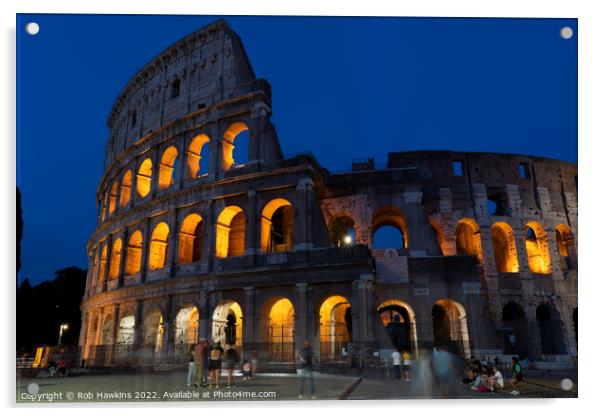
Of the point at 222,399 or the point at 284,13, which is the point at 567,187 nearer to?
the point at 284,13

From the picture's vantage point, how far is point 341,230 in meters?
25.5

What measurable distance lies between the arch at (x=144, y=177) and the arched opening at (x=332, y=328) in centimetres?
1199

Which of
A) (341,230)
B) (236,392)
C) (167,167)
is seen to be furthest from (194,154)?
(236,392)

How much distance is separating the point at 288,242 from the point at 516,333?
1159cm

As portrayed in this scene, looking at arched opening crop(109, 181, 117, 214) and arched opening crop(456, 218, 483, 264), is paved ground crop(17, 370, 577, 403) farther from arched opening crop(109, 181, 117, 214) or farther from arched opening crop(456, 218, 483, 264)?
arched opening crop(109, 181, 117, 214)

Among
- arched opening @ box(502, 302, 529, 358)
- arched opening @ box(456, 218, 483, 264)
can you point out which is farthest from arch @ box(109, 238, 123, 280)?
arched opening @ box(502, 302, 529, 358)

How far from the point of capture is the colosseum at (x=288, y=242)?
61.3 feet

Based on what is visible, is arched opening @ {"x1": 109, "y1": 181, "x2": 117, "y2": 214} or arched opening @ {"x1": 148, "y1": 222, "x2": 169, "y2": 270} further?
arched opening @ {"x1": 109, "y1": 181, "x2": 117, "y2": 214}

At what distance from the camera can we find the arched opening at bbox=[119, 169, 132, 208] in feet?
86.3

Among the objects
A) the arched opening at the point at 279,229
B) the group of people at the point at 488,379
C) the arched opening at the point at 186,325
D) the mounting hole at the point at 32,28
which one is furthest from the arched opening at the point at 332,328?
the mounting hole at the point at 32,28

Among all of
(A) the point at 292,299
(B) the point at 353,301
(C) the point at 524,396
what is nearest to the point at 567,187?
(B) the point at 353,301

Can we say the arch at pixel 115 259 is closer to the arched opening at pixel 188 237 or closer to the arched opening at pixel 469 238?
the arched opening at pixel 188 237

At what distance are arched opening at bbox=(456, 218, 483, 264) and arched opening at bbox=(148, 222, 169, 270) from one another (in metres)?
14.8

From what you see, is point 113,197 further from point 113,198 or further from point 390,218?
point 390,218
